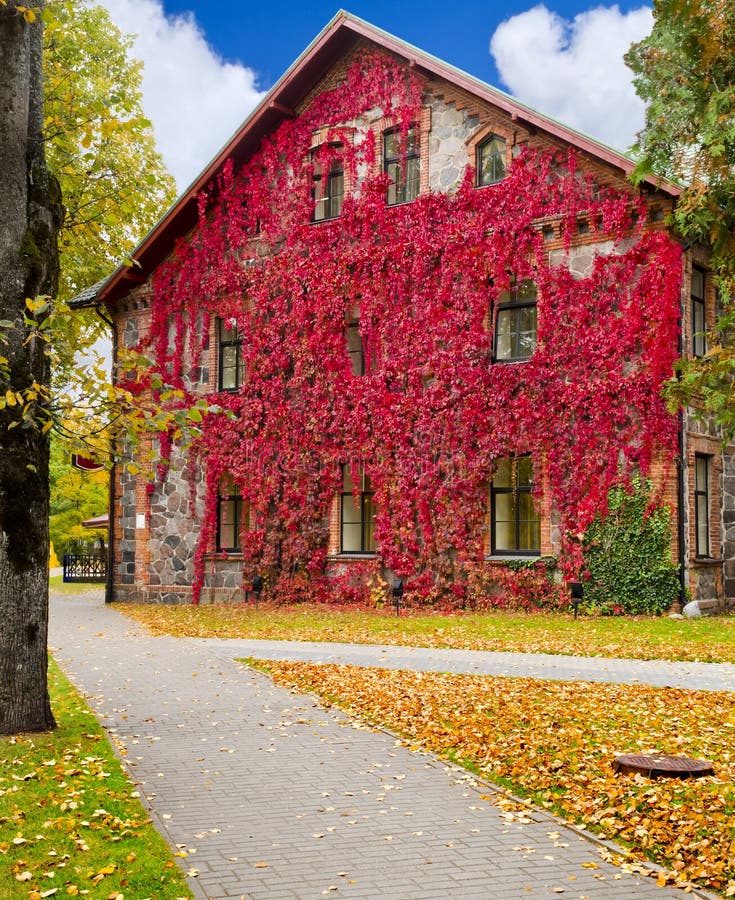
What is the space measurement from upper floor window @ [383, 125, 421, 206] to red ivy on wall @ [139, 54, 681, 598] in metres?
0.30

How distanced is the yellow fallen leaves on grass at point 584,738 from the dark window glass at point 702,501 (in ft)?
32.3

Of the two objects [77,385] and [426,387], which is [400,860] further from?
[426,387]

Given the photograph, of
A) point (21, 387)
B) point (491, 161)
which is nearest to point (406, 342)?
point (491, 161)

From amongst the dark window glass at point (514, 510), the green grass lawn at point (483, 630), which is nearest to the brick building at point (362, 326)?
the dark window glass at point (514, 510)

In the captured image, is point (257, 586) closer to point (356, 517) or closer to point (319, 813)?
point (356, 517)

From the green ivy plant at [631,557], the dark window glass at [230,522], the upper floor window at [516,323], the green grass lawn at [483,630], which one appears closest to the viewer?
the green grass lawn at [483,630]

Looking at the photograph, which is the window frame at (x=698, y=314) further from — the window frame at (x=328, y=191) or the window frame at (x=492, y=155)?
the window frame at (x=328, y=191)

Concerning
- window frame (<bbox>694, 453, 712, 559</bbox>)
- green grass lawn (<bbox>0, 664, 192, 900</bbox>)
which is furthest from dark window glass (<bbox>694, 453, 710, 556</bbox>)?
green grass lawn (<bbox>0, 664, 192, 900</bbox>)

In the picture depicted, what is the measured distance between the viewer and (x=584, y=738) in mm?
8727

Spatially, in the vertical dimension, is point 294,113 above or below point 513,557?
above

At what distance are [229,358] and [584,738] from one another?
18065mm

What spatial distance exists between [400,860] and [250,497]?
721 inches

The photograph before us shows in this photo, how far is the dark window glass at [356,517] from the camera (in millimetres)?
22781

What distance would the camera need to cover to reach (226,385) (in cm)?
2527
